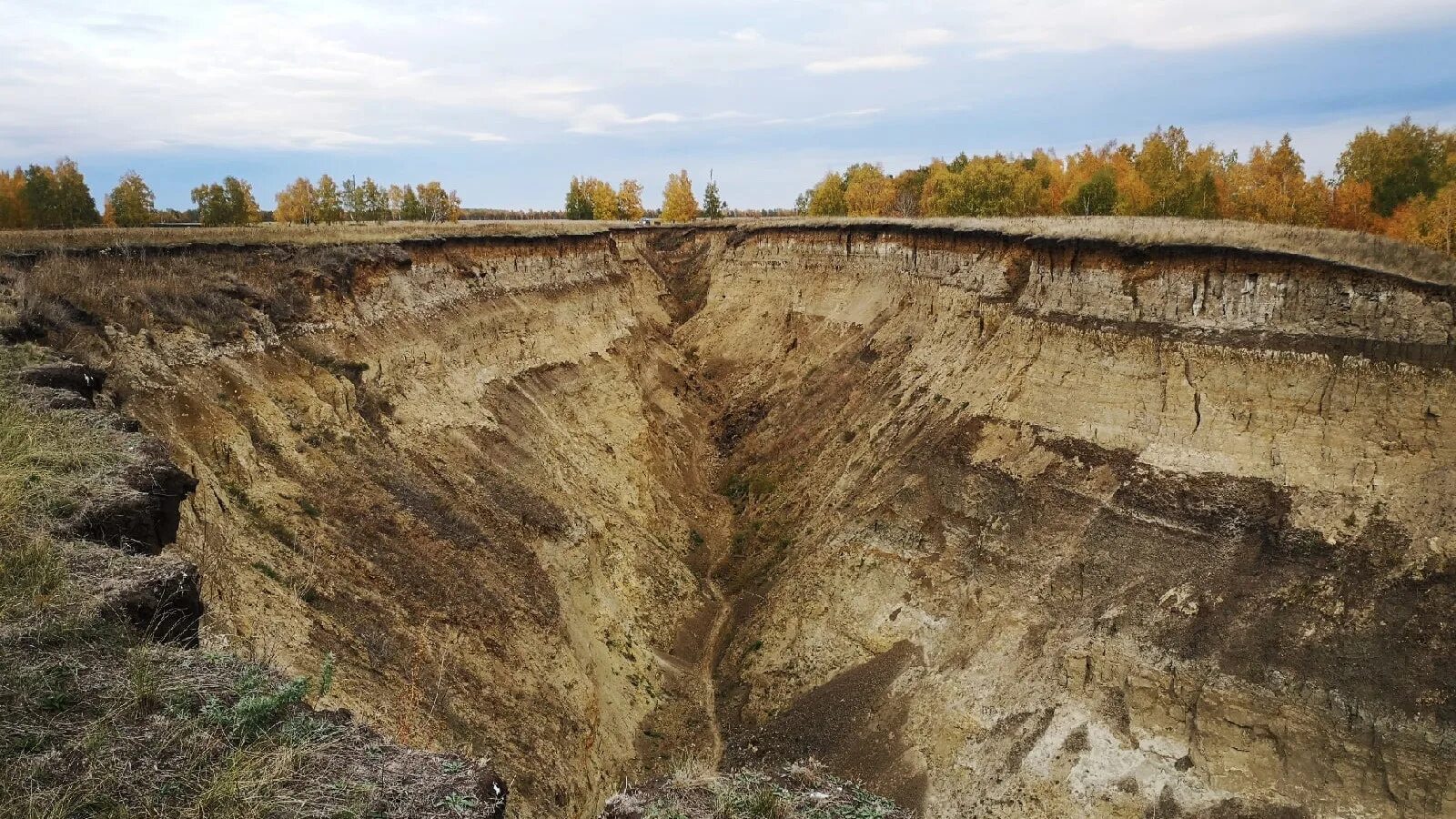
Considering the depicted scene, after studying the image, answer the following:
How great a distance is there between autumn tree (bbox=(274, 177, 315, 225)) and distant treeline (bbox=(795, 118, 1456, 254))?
5155 cm

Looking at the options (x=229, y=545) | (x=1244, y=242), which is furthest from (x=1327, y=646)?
(x=229, y=545)

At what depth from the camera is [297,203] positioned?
6975 centimetres

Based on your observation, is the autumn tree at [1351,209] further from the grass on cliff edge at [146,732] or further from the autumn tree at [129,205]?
the autumn tree at [129,205]

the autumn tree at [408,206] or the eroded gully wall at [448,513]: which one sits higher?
the autumn tree at [408,206]

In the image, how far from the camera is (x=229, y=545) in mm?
14484

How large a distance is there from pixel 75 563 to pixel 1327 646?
18.5 meters

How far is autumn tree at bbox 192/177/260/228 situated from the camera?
49.2 metres

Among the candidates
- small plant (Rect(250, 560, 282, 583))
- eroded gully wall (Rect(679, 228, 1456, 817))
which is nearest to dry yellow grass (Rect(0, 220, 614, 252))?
small plant (Rect(250, 560, 282, 583))

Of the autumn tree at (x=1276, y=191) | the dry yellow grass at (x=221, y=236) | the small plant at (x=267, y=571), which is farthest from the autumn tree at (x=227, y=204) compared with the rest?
the autumn tree at (x=1276, y=191)

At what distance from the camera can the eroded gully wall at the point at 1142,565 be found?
14.2 metres

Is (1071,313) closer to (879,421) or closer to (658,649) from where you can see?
(879,421)

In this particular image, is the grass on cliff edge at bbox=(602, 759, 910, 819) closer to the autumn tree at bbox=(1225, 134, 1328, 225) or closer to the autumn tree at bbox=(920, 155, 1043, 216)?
the autumn tree at bbox=(1225, 134, 1328, 225)

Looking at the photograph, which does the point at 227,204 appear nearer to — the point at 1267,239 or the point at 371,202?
the point at 371,202

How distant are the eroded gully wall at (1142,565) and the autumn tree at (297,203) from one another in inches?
2392
